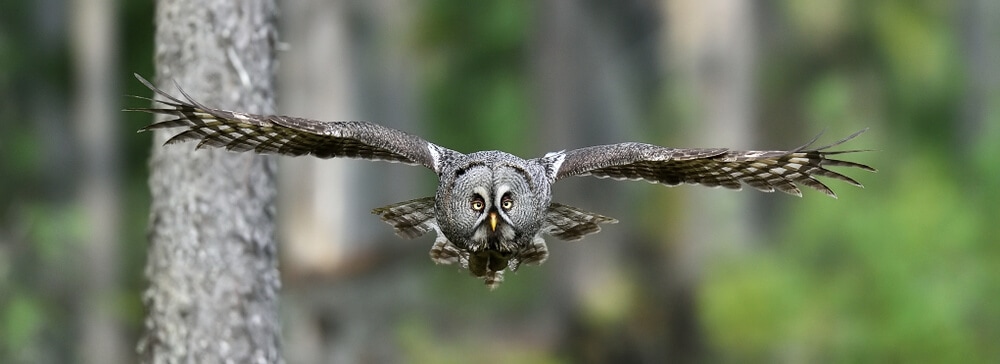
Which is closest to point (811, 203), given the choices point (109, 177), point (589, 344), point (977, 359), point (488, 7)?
point (977, 359)

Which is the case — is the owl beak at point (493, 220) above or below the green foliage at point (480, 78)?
below

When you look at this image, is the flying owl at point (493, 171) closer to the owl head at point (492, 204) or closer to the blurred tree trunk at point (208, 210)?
the owl head at point (492, 204)

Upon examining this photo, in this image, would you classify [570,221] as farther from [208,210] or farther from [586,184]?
[586,184]

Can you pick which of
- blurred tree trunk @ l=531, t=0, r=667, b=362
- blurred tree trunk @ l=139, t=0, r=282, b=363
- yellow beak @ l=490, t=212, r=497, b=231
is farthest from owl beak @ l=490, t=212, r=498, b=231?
blurred tree trunk @ l=531, t=0, r=667, b=362

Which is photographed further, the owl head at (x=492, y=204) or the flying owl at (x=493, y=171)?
the owl head at (x=492, y=204)

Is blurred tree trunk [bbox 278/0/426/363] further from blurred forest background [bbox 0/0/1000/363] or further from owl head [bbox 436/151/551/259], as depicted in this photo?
owl head [bbox 436/151/551/259]

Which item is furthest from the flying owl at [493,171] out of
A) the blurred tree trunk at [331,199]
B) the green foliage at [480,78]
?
the green foliage at [480,78]
